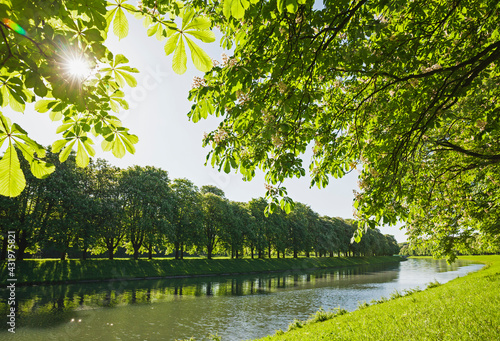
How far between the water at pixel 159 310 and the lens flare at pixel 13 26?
16093 mm

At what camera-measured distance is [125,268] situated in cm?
3531

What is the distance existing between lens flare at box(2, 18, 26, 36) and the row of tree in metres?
25.6

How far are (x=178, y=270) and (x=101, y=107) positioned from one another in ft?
137

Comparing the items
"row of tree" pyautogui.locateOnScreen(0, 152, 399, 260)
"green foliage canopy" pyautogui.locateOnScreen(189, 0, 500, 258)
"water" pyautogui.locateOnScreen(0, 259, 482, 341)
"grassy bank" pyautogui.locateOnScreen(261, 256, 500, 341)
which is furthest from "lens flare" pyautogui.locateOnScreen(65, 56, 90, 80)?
"row of tree" pyautogui.locateOnScreen(0, 152, 399, 260)

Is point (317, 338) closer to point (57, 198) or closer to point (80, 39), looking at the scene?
point (80, 39)

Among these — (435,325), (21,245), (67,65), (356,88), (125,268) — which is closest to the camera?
(67,65)

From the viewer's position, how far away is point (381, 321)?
33.8 feet

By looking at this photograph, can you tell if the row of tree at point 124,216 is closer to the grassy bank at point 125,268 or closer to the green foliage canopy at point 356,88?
the grassy bank at point 125,268

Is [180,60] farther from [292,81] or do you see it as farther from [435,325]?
[435,325]

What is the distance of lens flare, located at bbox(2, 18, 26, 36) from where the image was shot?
6.05 feet

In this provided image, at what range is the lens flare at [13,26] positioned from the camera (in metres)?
1.84

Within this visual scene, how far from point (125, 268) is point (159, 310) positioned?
61.3ft

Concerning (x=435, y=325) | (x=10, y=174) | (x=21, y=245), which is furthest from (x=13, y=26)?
(x=21, y=245)

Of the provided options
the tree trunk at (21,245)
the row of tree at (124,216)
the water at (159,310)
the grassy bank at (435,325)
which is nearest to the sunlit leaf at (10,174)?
the grassy bank at (435,325)
